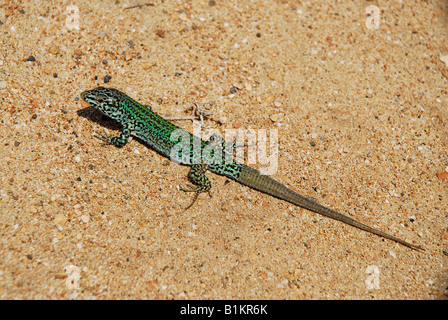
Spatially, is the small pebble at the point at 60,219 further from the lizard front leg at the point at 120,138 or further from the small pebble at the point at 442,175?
the small pebble at the point at 442,175

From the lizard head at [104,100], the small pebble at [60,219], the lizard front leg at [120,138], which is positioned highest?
the lizard head at [104,100]

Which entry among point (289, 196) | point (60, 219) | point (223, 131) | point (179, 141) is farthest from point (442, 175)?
point (60, 219)

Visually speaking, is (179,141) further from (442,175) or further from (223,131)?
(442,175)

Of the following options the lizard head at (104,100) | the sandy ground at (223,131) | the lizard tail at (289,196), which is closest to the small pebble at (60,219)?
the sandy ground at (223,131)

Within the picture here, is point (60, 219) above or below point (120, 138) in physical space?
below

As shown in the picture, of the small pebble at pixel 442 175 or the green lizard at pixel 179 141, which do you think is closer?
the green lizard at pixel 179 141

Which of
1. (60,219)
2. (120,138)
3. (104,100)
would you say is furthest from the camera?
(120,138)

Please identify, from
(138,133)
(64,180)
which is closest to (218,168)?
(138,133)
